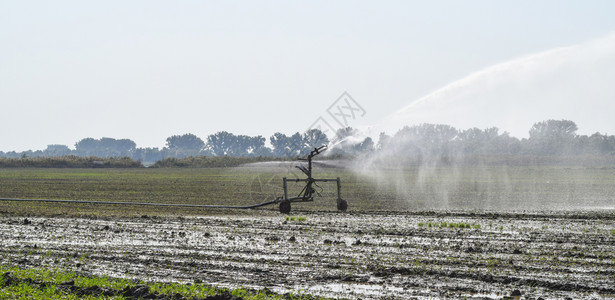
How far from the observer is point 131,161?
12756cm

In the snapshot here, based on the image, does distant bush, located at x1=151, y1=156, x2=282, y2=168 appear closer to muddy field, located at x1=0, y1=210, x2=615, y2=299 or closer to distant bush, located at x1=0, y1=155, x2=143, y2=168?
distant bush, located at x1=0, y1=155, x2=143, y2=168

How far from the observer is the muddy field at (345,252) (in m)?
12.0

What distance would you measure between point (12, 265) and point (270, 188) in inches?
767

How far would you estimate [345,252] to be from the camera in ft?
52.0

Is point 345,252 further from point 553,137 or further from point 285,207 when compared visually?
point 553,137

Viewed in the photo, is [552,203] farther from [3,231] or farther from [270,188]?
[3,231]

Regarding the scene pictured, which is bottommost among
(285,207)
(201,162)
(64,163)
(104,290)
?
(104,290)

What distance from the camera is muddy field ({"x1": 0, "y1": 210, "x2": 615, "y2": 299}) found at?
471 inches

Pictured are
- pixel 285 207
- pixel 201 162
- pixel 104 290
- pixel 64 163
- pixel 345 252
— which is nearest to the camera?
pixel 104 290

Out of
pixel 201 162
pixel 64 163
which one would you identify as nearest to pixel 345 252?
pixel 201 162

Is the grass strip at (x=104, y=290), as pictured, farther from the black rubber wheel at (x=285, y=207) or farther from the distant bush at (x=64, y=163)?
the distant bush at (x=64, y=163)

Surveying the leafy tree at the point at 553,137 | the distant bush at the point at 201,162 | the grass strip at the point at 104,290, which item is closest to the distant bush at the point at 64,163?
the distant bush at the point at 201,162

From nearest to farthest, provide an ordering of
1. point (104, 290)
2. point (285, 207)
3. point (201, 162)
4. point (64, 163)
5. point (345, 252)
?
point (104, 290)
point (345, 252)
point (285, 207)
point (201, 162)
point (64, 163)

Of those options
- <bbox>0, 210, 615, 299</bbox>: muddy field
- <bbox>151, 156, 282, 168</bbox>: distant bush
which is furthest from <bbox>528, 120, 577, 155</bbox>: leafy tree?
<bbox>0, 210, 615, 299</bbox>: muddy field
